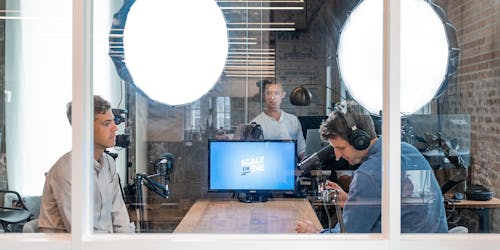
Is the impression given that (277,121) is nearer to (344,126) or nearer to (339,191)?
(344,126)

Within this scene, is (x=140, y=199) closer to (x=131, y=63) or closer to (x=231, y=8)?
(x=131, y=63)

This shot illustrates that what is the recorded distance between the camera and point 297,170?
3.44 metres

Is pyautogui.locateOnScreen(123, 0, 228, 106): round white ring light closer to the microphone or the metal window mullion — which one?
the microphone

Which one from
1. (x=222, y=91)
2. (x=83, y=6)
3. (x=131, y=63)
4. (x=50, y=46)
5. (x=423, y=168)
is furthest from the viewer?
(x=222, y=91)

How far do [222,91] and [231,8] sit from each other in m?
0.87

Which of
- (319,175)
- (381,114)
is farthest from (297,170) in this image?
(381,114)

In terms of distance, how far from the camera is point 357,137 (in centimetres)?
252

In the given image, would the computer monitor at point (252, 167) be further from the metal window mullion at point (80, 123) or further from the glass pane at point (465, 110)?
the metal window mullion at point (80, 123)

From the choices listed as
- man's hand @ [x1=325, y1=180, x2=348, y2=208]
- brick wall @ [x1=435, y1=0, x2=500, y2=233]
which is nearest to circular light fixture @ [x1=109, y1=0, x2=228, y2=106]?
man's hand @ [x1=325, y1=180, x2=348, y2=208]

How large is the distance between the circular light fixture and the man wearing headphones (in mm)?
1090

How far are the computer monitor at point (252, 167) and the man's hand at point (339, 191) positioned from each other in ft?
0.79

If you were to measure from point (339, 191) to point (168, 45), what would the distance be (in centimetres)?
159

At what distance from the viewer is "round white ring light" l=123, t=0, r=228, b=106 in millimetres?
3168

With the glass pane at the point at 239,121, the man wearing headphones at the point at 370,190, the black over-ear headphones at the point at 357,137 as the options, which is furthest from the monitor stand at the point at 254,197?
the black over-ear headphones at the point at 357,137
